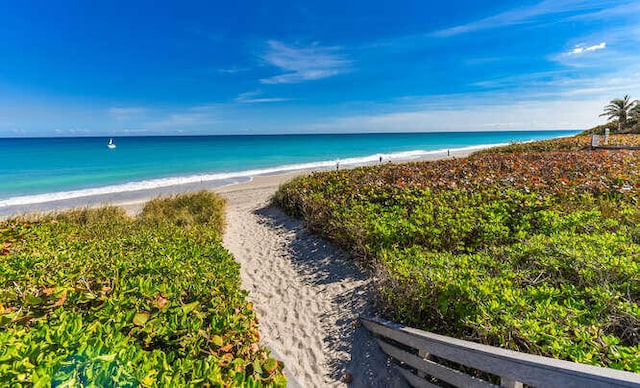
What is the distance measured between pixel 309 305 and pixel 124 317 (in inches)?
134

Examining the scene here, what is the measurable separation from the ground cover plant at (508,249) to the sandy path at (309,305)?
572mm

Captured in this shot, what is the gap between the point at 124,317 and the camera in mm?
2496

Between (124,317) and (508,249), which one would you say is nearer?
(124,317)

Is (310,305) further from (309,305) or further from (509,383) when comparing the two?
(509,383)

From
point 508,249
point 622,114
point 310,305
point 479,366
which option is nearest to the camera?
point 479,366

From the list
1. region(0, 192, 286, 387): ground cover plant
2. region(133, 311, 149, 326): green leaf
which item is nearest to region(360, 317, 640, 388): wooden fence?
region(0, 192, 286, 387): ground cover plant

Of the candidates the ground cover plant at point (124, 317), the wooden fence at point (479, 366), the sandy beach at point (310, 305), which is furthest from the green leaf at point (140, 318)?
the wooden fence at point (479, 366)

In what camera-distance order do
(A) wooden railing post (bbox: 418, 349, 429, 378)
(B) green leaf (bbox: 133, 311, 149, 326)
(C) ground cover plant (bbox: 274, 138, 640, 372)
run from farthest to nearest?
(A) wooden railing post (bbox: 418, 349, 429, 378) < (C) ground cover plant (bbox: 274, 138, 640, 372) < (B) green leaf (bbox: 133, 311, 149, 326)

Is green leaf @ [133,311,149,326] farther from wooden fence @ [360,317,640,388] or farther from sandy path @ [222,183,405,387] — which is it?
wooden fence @ [360,317,640,388]

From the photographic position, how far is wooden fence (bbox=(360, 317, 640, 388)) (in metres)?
1.73

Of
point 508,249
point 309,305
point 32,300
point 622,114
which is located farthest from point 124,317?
point 622,114

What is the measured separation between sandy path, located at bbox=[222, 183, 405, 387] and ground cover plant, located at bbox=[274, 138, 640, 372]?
57cm

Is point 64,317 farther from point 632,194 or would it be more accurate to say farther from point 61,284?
point 632,194

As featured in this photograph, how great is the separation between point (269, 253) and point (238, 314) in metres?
4.84
